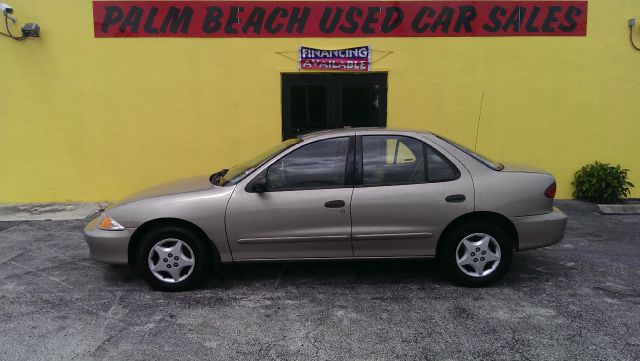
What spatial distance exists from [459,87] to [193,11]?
15.3 ft

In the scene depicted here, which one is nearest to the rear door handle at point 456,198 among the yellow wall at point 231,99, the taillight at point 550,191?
the taillight at point 550,191

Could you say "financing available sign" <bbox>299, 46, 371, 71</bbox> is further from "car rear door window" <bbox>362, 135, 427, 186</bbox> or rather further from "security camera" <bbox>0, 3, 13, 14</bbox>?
"security camera" <bbox>0, 3, 13, 14</bbox>

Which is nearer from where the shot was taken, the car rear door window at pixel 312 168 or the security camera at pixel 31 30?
the car rear door window at pixel 312 168

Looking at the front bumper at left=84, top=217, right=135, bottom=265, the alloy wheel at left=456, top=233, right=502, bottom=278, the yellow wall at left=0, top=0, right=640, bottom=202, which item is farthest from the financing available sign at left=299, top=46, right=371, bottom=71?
the front bumper at left=84, top=217, right=135, bottom=265

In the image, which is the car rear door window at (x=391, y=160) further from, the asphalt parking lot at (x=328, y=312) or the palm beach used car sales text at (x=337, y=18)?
the palm beach used car sales text at (x=337, y=18)

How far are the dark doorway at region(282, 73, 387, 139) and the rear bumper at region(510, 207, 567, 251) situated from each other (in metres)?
4.19

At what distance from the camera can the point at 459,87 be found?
8.48 m

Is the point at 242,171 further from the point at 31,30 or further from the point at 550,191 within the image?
the point at 31,30

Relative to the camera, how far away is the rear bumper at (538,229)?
4602 mm

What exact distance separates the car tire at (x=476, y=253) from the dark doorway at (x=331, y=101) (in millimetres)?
4170

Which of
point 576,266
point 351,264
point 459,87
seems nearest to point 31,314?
point 351,264

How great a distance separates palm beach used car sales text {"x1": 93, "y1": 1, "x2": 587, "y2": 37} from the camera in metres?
8.18

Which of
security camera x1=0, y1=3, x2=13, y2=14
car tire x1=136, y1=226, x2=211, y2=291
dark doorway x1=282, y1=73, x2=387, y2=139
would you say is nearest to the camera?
car tire x1=136, y1=226, x2=211, y2=291

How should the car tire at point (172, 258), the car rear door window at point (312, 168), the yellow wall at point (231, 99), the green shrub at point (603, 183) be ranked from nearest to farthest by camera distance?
the car tire at point (172, 258)
the car rear door window at point (312, 168)
the green shrub at point (603, 183)
the yellow wall at point (231, 99)
